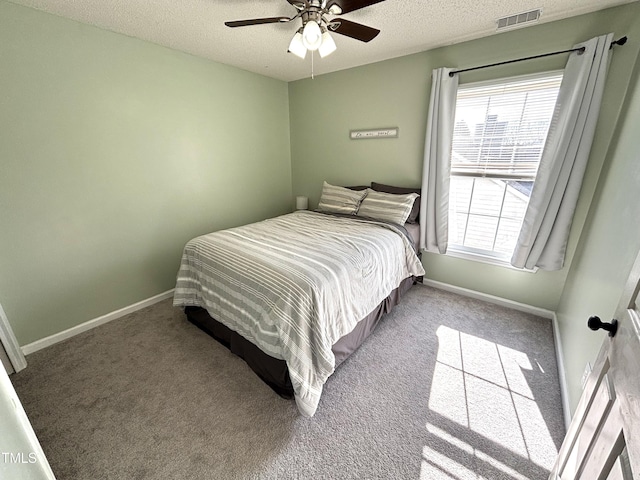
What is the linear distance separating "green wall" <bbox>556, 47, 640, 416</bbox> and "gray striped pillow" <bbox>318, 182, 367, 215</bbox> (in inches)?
73.8

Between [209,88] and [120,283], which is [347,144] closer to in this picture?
[209,88]

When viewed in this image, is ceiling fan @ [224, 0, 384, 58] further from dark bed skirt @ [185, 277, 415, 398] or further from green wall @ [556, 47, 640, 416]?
dark bed skirt @ [185, 277, 415, 398]

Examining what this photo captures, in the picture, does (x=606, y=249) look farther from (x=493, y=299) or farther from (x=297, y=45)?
(x=297, y=45)

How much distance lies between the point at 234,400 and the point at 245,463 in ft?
1.24

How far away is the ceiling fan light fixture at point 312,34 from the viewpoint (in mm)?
1526

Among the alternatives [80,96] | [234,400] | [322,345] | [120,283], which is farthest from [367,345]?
[80,96]

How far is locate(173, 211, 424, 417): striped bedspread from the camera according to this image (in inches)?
57.8

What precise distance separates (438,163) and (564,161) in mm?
922

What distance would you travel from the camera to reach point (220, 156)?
3010 millimetres

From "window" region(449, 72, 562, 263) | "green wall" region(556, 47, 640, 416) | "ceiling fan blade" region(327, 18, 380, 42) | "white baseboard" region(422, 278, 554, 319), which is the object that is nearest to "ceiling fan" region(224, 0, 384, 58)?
"ceiling fan blade" region(327, 18, 380, 42)

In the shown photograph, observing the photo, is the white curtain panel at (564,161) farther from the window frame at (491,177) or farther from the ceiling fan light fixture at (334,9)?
the ceiling fan light fixture at (334,9)

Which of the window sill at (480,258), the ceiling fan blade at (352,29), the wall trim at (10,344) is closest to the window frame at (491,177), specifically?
the window sill at (480,258)

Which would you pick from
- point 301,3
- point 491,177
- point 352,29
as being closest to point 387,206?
point 491,177

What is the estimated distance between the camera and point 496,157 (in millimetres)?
2404
